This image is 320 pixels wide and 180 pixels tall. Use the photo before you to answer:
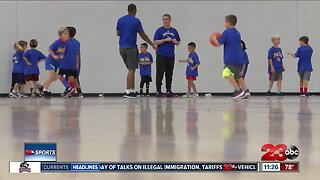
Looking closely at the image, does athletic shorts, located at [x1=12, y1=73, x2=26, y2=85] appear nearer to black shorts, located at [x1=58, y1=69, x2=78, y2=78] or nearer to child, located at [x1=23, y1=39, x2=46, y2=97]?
child, located at [x1=23, y1=39, x2=46, y2=97]

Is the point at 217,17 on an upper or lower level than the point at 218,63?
upper

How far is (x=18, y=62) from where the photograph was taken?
1587 cm

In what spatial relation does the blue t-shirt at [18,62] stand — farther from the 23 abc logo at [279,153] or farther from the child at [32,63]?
the 23 abc logo at [279,153]

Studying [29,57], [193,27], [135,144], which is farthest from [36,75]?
[135,144]

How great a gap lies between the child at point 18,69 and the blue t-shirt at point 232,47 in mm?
7524

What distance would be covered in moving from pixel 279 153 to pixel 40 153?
848mm

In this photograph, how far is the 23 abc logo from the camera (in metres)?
1.88

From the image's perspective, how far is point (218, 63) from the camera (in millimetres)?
17828

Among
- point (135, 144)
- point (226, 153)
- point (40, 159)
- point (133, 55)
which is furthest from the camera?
point (133, 55)

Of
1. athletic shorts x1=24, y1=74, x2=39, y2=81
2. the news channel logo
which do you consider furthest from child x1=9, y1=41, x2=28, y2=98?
the news channel logo

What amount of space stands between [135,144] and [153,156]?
365 millimetres

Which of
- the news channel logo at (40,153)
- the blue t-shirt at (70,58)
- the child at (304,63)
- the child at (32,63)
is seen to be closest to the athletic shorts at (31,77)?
the child at (32,63)

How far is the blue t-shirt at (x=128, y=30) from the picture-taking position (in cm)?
998

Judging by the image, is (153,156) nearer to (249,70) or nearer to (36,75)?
(36,75)
